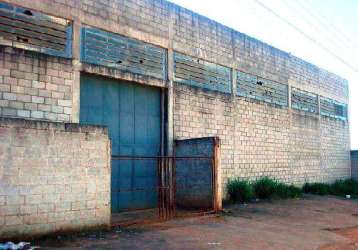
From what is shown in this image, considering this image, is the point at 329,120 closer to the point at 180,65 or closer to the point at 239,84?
the point at 239,84

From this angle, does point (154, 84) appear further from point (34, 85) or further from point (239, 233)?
point (239, 233)

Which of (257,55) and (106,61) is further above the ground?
(257,55)

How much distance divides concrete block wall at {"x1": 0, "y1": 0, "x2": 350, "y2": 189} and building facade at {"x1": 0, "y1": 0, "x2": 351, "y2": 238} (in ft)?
0.12

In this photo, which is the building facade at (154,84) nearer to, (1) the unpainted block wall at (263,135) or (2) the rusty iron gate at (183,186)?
(1) the unpainted block wall at (263,135)

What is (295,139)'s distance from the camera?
1731 cm

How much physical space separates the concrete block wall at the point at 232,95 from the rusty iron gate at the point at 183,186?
106 centimetres

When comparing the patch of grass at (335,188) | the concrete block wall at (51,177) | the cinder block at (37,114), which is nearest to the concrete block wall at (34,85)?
the cinder block at (37,114)

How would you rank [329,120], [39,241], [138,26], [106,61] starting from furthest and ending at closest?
[329,120], [138,26], [106,61], [39,241]

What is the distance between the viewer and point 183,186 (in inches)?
463

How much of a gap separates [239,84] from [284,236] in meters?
7.50

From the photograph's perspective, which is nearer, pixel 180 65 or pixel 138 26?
pixel 138 26

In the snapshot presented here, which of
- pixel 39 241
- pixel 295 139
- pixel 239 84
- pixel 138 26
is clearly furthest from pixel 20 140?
pixel 295 139

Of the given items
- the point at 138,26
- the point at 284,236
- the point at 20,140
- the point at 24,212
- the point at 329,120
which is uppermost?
the point at 138,26

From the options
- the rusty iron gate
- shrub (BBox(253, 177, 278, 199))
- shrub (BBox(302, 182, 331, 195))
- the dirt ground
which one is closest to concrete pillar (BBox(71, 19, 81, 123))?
the rusty iron gate
